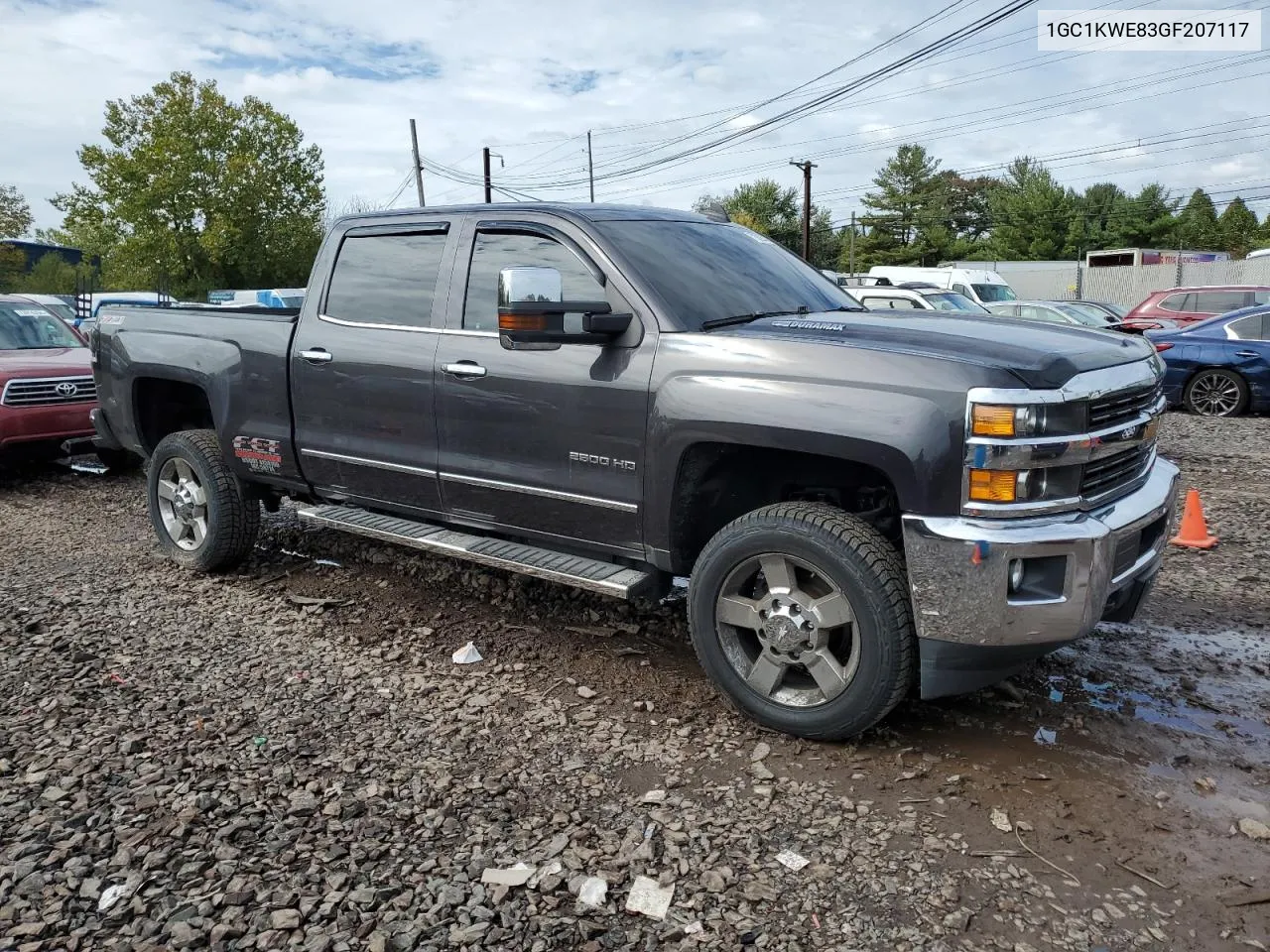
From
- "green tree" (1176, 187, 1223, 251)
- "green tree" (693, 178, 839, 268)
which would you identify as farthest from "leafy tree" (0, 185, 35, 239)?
"green tree" (1176, 187, 1223, 251)

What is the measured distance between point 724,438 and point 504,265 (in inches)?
57.5

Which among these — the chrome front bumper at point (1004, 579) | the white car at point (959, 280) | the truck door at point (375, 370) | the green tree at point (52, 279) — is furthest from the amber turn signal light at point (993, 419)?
the green tree at point (52, 279)

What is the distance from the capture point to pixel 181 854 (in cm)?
295

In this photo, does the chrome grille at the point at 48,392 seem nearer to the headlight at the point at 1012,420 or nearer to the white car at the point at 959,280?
the headlight at the point at 1012,420

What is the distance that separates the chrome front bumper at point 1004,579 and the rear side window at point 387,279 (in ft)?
8.26

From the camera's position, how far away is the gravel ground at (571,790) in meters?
2.68

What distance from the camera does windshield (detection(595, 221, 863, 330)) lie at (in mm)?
4047

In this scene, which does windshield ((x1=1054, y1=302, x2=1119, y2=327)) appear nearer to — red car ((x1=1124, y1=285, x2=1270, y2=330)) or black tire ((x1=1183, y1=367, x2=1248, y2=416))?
red car ((x1=1124, y1=285, x2=1270, y2=330))

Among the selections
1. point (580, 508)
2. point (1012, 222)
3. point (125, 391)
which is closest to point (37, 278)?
point (125, 391)

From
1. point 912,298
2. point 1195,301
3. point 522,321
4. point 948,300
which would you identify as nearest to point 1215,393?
point 912,298

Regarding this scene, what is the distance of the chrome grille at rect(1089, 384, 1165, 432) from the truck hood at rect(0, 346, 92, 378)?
8083mm

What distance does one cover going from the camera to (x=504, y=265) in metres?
4.43

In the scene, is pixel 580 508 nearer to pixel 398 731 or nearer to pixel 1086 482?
pixel 398 731

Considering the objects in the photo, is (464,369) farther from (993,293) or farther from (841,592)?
(993,293)
